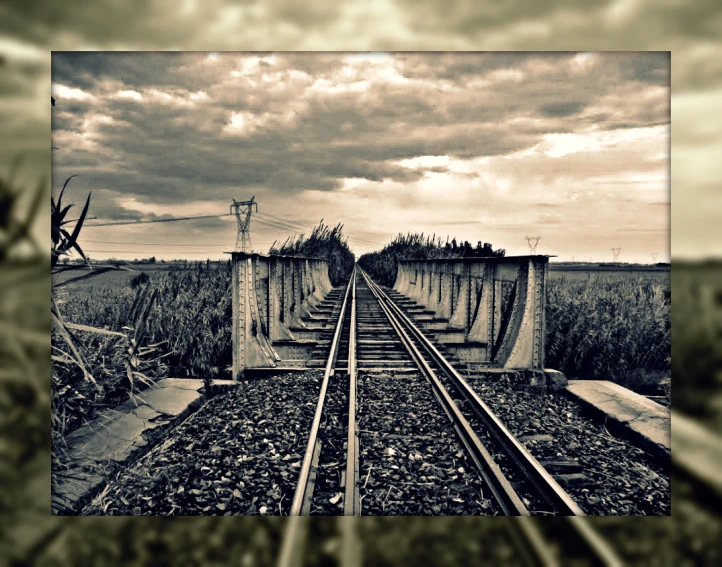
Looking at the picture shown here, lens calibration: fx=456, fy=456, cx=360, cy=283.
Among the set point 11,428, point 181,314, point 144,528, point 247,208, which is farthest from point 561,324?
point 11,428

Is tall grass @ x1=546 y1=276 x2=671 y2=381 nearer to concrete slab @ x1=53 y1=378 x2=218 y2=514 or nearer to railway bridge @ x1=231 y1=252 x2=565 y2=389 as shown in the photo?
railway bridge @ x1=231 y1=252 x2=565 y2=389

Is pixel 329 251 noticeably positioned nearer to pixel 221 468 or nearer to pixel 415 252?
pixel 415 252

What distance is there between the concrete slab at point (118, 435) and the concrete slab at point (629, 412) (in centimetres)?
301

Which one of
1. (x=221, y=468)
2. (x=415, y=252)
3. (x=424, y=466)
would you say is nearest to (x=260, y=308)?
(x=221, y=468)

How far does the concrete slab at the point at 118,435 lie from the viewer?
2283 mm

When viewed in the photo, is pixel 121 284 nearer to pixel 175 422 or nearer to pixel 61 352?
pixel 175 422

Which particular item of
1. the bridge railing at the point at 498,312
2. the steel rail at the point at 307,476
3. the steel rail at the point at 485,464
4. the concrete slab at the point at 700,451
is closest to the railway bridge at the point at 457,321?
the bridge railing at the point at 498,312

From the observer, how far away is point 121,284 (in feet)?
23.4

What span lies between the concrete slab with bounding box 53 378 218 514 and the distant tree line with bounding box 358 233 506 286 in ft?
8.39

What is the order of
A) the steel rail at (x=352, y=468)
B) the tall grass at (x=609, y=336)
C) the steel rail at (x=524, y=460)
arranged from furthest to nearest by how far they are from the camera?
the tall grass at (x=609, y=336) → the steel rail at (x=352, y=468) → the steel rail at (x=524, y=460)

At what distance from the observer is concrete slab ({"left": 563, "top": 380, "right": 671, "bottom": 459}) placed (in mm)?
2904

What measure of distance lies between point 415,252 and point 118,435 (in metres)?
9.86

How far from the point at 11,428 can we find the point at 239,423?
5.14 feet

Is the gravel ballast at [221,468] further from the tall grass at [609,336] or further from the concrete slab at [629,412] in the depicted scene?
the tall grass at [609,336]
